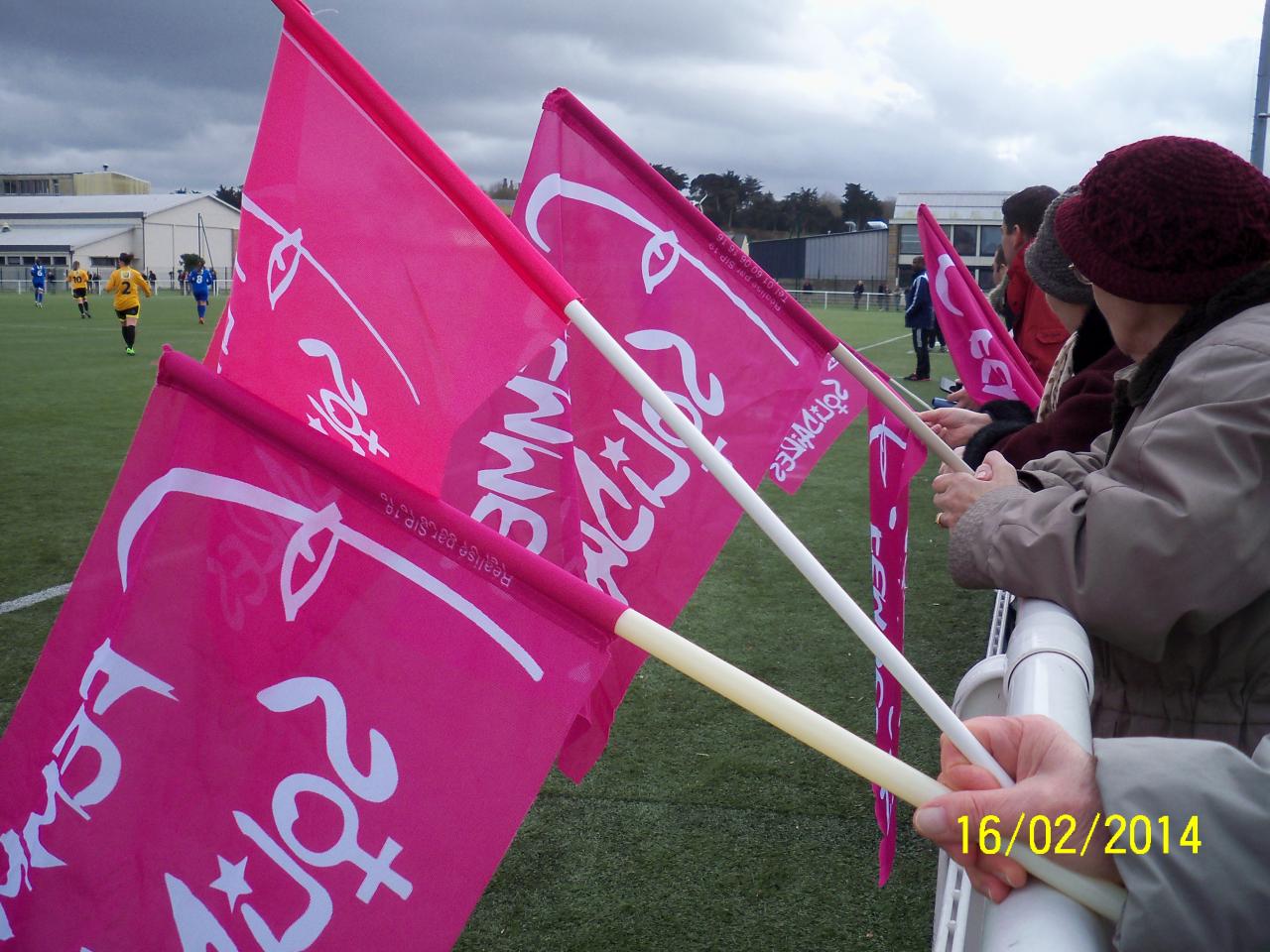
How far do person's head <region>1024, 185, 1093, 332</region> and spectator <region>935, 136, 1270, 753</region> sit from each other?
1.16 m

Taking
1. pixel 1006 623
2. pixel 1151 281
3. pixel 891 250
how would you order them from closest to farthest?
pixel 1151 281 → pixel 1006 623 → pixel 891 250

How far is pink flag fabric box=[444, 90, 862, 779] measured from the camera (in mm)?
2615

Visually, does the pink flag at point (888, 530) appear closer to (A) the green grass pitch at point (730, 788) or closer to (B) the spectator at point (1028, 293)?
(A) the green grass pitch at point (730, 788)

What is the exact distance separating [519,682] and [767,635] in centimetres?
399

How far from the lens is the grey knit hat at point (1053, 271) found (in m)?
2.64

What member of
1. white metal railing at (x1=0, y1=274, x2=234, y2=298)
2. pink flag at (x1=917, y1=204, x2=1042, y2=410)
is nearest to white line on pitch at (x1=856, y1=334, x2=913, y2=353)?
pink flag at (x1=917, y1=204, x2=1042, y2=410)

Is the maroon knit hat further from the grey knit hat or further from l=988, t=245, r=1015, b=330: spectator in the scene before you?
l=988, t=245, r=1015, b=330: spectator

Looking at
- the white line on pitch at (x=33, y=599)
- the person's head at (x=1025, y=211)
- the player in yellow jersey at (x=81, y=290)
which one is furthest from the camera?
the player in yellow jersey at (x=81, y=290)

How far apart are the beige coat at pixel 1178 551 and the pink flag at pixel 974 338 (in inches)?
99.5

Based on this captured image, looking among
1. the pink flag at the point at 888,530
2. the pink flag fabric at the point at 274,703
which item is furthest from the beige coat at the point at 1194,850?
the pink flag at the point at 888,530

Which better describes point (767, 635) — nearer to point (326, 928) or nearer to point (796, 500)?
point (796, 500)

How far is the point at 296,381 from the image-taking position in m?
1.55

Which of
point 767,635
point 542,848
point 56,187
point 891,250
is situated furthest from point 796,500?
point 56,187

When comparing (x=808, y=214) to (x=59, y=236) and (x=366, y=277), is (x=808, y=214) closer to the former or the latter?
(x=59, y=236)
